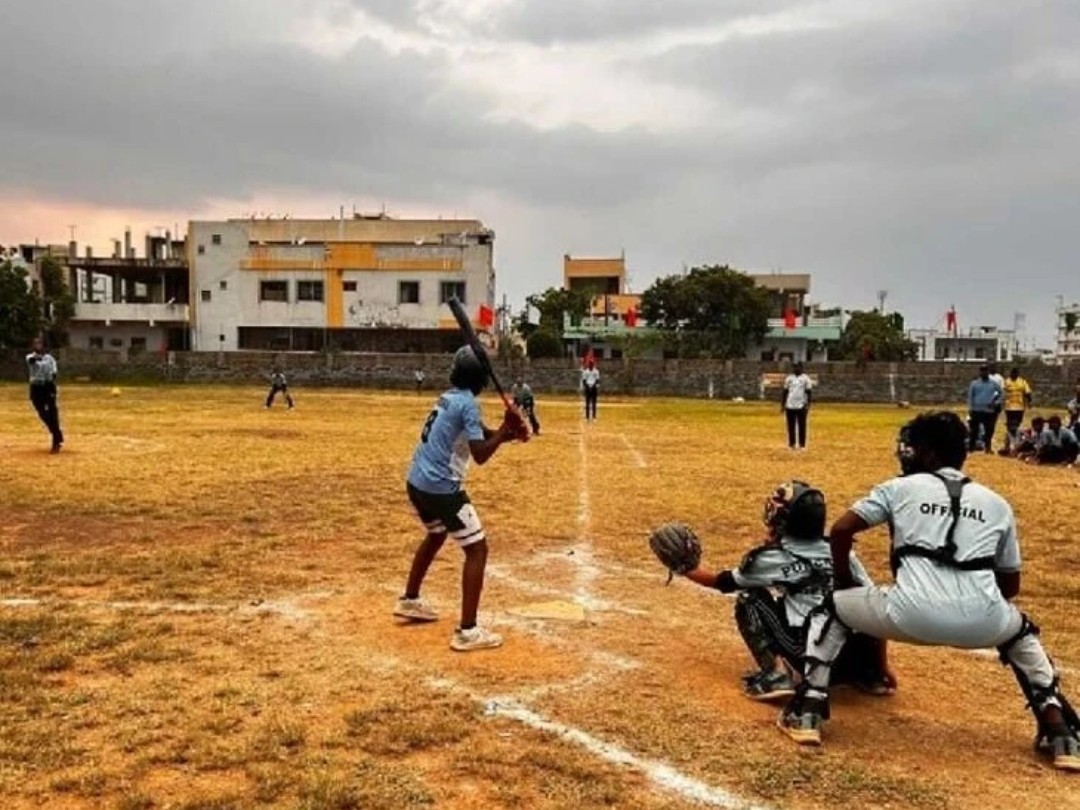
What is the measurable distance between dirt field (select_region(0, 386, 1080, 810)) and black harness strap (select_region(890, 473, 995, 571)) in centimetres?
93

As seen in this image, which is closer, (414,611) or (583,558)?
(414,611)

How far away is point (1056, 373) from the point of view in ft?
161

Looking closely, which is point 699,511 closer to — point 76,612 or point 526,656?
point 526,656

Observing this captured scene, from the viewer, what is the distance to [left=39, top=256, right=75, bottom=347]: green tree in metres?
60.7

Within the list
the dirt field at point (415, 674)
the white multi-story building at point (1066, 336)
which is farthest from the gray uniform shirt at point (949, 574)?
the white multi-story building at point (1066, 336)

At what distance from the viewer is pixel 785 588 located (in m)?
5.43

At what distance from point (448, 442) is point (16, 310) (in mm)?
55392

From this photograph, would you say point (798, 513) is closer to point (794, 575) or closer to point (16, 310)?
point (794, 575)

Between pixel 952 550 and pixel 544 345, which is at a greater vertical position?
pixel 544 345

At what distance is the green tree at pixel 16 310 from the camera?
5344 centimetres

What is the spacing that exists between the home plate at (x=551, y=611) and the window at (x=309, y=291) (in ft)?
189

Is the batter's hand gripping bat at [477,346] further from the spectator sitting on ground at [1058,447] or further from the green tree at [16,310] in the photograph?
the green tree at [16,310]

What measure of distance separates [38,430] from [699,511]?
1616 cm

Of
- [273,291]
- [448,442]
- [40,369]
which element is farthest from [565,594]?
[273,291]
